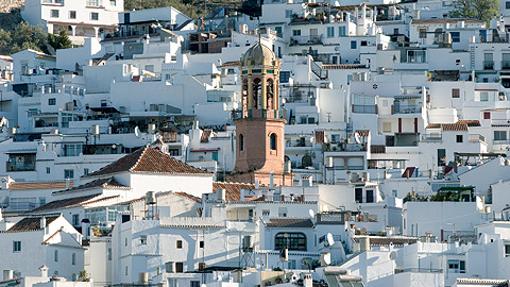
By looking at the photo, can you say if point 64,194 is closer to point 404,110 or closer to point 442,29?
point 404,110

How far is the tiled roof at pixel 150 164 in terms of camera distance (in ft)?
291

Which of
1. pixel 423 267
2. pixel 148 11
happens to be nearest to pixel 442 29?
pixel 148 11

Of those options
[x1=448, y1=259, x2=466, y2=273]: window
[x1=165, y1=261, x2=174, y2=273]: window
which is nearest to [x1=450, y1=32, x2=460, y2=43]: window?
[x1=165, y1=261, x2=174, y2=273]: window

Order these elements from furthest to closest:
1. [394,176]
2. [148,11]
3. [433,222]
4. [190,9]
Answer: [190,9], [148,11], [394,176], [433,222]

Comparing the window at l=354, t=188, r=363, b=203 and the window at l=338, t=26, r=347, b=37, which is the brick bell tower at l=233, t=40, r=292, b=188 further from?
the window at l=338, t=26, r=347, b=37

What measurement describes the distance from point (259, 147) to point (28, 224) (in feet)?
48.4

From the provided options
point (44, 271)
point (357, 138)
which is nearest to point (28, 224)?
point (44, 271)

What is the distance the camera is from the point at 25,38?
13188 centimetres

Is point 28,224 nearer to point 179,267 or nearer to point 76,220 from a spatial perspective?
point 76,220

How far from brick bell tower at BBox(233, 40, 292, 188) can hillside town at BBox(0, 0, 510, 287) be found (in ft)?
0.26

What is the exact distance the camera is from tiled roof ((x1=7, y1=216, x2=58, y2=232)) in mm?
81500

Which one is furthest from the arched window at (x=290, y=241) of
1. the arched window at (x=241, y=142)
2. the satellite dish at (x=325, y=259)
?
the arched window at (x=241, y=142)

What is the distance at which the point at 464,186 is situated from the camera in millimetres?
87938

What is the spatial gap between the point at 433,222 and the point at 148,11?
4864 cm
